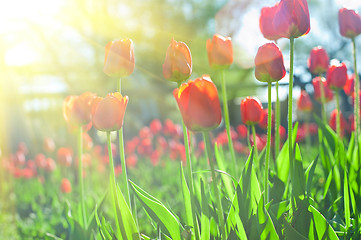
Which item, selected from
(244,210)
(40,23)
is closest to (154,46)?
(40,23)

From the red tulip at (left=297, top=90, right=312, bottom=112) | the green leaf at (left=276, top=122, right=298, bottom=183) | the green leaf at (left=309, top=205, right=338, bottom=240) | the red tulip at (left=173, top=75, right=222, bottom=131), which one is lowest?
the green leaf at (left=309, top=205, right=338, bottom=240)

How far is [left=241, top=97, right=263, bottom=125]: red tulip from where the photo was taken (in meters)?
1.24

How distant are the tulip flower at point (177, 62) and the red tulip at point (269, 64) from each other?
208 millimetres

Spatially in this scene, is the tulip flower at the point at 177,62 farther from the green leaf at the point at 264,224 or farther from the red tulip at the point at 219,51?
the green leaf at the point at 264,224

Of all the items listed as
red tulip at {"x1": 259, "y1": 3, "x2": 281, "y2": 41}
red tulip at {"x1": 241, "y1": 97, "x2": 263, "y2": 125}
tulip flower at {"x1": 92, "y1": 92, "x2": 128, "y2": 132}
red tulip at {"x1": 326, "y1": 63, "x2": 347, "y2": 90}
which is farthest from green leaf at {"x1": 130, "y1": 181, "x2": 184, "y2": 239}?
red tulip at {"x1": 326, "y1": 63, "x2": 347, "y2": 90}

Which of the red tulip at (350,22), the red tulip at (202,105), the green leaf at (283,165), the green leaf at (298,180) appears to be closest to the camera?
the red tulip at (202,105)

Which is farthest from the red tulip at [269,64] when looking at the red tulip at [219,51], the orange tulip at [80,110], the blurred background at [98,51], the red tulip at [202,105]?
the blurred background at [98,51]

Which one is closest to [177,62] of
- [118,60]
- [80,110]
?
[118,60]

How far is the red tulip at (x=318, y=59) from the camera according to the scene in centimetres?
175

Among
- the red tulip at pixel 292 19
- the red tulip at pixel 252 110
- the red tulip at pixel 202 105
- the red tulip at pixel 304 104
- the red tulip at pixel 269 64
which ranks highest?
the red tulip at pixel 292 19

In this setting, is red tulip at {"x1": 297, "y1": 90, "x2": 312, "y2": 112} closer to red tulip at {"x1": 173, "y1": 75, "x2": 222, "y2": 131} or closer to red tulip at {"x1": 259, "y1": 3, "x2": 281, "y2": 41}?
red tulip at {"x1": 259, "y1": 3, "x2": 281, "y2": 41}

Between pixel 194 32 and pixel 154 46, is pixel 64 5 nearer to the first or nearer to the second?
pixel 154 46

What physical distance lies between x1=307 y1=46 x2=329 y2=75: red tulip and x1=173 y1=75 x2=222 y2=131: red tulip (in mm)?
1128

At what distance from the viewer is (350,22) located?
5.21ft
